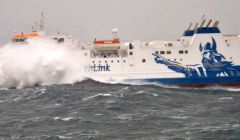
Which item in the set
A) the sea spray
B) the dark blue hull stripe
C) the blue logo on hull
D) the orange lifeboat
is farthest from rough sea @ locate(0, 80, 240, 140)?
the orange lifeboat

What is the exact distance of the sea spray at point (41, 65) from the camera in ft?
110

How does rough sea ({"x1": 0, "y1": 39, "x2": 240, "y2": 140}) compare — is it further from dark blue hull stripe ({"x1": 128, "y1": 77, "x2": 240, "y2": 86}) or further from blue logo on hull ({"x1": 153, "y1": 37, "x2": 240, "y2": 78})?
blue logo on hull ({"x1": 153, "y1": 37, "x2": 240, "y2": 78})

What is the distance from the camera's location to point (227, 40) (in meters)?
33.2

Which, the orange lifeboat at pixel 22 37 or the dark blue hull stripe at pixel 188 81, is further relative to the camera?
the orange lifeboat at pixel 22 37

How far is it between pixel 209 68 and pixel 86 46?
980 cm

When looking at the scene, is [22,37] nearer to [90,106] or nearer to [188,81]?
[188,81]

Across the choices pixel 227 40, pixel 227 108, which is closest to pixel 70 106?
pixel 227 108

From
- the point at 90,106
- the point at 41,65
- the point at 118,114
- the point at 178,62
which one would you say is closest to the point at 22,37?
the point at 41,65

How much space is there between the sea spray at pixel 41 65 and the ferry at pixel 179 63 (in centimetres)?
122

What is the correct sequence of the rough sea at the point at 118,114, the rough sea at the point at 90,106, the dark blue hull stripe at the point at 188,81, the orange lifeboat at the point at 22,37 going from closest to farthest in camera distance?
the rough sea at the point at 118,114, the rough sea at the point at 90,106, the dark blue hull stripe at the point at 188,81, the orange lifeboat at the point at 22,37

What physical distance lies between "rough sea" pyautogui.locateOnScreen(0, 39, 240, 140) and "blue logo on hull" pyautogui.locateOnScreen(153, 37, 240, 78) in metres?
1.49

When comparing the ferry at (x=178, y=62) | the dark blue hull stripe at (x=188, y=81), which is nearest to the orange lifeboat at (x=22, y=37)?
the ferry at (x=178, y=62)

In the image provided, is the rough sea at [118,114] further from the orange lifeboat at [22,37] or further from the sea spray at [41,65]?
the orange lifeboat at [22,37]

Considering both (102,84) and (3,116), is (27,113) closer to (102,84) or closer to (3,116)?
(3,116)
